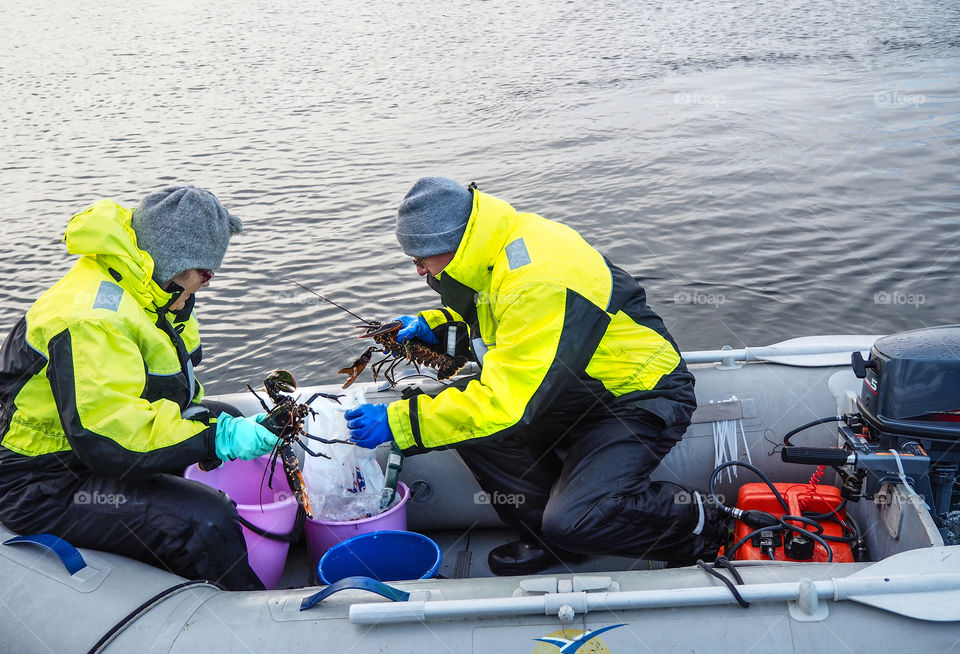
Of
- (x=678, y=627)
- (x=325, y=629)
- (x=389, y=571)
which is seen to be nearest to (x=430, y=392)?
(x=389, y=571)

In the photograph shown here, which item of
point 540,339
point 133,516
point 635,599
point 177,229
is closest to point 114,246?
point 177,229

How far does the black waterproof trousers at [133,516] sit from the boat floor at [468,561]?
0.61 metres

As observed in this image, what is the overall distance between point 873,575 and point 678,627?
21.3 inches

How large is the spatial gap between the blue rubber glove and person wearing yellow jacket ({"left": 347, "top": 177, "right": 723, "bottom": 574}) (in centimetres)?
54

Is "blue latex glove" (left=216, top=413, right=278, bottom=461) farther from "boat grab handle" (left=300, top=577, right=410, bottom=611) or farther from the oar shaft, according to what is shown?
the oar shaft

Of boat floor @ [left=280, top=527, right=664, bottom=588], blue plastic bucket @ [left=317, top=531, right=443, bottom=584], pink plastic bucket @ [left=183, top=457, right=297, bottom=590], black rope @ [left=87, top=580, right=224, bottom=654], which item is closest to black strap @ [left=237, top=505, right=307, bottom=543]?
pink plastic bucket @ [left=183, top=457, right=297, bottom=590]

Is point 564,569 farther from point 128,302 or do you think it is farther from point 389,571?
point 128,302

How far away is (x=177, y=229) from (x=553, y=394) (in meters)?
1.33

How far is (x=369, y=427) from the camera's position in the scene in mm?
2801

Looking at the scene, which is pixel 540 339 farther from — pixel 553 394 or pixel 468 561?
pixel 468 561

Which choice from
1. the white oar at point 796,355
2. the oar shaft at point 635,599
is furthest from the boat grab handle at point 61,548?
the white oar at point 796,355

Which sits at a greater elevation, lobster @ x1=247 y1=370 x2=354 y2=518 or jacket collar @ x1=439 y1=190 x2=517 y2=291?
jacket collar @ x1=439 y1=190 x2=517 y2=291

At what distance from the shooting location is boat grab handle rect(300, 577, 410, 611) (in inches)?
91.3

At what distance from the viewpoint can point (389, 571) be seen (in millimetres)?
3096
